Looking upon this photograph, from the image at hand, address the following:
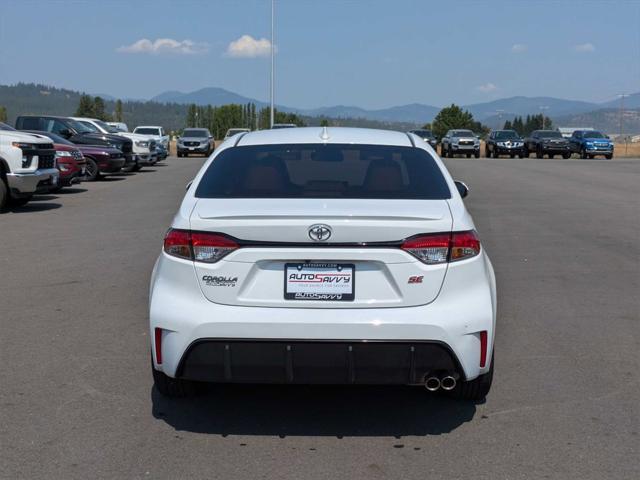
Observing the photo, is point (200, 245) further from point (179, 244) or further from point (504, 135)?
point (504, 135)

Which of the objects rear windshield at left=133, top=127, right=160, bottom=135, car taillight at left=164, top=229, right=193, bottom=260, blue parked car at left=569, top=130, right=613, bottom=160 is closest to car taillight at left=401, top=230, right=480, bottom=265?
car taillight at left=164, top=229, right=193, bottom=260

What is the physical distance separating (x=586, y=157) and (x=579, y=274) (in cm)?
4373

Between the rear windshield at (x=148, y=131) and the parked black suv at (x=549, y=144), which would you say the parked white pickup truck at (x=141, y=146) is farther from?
the parked black suv at (x=549, y=144)

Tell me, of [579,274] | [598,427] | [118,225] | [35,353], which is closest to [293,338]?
[598,427]

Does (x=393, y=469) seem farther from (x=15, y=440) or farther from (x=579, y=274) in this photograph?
(x=579, y=274)

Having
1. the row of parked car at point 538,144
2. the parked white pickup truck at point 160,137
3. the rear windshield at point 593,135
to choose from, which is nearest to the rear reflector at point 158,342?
the parked white pickup truck at point 160,137

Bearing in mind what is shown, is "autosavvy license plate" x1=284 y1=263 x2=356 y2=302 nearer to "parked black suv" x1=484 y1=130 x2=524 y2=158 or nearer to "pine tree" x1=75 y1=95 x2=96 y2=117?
"parked black suv" x1=484 y1=130 x2=524 y2=158

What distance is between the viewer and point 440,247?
14.5 ft

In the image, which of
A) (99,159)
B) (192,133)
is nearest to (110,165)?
(99,159)

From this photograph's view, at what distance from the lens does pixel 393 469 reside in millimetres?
4172

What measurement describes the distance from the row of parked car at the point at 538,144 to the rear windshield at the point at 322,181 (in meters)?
44.4

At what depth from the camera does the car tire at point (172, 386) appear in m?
4.99

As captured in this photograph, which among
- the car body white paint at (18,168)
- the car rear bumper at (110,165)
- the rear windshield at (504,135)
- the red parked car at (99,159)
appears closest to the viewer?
the car body white paint at (18,168)

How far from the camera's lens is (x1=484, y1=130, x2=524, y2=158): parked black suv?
50.5 m
